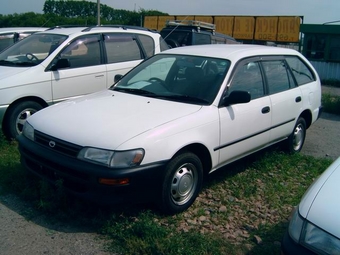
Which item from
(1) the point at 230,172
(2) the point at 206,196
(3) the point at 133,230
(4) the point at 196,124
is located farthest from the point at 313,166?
(3) the point at 133,230

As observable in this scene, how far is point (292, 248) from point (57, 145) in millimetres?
2322

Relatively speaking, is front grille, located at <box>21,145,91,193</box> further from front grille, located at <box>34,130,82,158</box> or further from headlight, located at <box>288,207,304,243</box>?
headlight, located at <box>288,207,304,243</box>

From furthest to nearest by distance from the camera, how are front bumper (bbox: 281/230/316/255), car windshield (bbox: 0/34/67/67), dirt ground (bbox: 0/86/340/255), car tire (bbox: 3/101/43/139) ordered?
car windshield (bbox: 0/34/67/67) < car tire (bbox: 3/101/43/139) < dirt ground (bbox: 0/86/340/255) < front bumper (bbox: 281/230/316/255)

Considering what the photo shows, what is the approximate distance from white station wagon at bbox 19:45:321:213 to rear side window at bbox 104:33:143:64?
1921 mm

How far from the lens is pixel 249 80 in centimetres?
511

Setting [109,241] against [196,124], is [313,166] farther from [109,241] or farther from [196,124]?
[109,241]

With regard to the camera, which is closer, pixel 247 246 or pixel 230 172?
pixel 247 246

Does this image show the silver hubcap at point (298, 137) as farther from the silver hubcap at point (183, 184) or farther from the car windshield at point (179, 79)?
the silver hubcap at point (183, 184)

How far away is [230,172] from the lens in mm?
5340

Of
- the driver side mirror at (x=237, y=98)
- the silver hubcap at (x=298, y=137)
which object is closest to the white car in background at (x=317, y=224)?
the driver side mirror at (x=237, y=98)

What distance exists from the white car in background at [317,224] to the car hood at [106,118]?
5.37 feet

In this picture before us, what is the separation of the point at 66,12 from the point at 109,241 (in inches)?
1964

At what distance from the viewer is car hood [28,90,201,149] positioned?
3.74 metres

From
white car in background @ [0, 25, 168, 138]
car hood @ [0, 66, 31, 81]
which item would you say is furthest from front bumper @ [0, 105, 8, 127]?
car hood @ [0, 66, 31, 81]
